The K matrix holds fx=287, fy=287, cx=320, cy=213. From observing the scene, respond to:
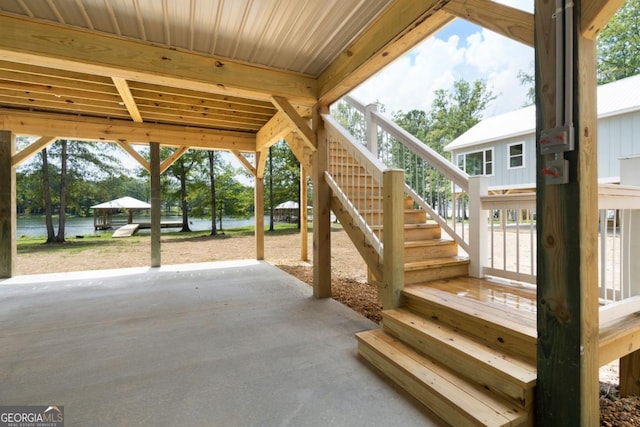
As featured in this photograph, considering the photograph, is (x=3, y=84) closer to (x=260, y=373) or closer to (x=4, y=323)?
(x=4, y=323)

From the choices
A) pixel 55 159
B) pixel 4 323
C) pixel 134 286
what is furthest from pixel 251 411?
pixel 55 159

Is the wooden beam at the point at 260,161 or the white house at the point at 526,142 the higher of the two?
the white house at the point at 526,142

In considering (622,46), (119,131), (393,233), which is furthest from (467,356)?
(622,46)

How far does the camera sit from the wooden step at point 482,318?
162 cm

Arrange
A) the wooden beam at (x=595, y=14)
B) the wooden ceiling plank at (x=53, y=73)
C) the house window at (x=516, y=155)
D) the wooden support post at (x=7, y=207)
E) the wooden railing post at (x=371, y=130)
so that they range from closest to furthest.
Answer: the wooden beam at (x=595, y=14) → the wooden ceiling plank at (x=53, y=73) → the wooden railing post at (x=371, y=130) → the wooden support post at (x=7, y=207) → the house window at (x=516, y=155)

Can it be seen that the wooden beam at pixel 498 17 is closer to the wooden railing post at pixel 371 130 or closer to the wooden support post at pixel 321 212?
the wooden support post at pixel 321 212

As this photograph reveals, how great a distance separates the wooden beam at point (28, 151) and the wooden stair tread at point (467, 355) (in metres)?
6.46

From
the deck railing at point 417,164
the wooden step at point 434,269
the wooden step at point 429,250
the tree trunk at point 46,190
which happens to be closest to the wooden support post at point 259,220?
the deck railing at point 417,164

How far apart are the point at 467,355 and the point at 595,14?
173 cm

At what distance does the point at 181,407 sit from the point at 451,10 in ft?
10.1

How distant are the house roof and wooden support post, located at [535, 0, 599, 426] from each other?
340 inches

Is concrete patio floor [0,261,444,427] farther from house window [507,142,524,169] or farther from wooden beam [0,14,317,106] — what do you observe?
house window [507,142,524,169]

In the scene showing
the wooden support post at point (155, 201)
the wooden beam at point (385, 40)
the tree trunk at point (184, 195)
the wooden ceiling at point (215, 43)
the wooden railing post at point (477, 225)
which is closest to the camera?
the wooden beam at point (385, 40)

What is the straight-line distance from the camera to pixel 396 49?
2549 millimetres
